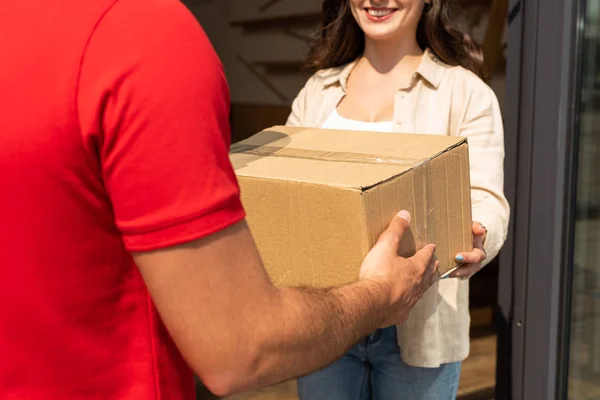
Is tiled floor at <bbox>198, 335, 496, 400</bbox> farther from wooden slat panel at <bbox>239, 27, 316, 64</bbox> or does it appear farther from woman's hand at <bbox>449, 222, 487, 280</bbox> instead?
wooden slat panel at <bbox>239, 27, 316, 64</bbox>

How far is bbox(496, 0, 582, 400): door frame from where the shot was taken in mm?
1818

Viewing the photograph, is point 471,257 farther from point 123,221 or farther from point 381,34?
point 123,221

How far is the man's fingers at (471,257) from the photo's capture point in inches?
49.2

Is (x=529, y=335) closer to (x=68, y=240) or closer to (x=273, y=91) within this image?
(x=68, y=240)

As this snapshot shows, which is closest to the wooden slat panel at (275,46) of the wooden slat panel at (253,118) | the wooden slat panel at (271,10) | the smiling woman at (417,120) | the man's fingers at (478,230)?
the wooden slat panel at (271,10)

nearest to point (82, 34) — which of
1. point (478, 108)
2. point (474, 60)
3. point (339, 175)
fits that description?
point (339, 175)

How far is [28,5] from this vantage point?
67 centimetres

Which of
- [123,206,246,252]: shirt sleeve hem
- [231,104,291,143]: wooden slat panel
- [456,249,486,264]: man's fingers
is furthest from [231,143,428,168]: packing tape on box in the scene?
[231,104,291,143]: wooden slat panel

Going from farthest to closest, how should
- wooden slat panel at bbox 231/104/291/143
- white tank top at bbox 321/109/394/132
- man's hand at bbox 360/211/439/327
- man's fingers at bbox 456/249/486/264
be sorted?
wooden slat panel at bbox 231/104/291/143, white tank top at bbox 321/109/394/132, man's fingers at bbox 456/249/486/264, man's hand at bbox 360/211/439/327

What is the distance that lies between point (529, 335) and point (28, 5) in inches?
65.1

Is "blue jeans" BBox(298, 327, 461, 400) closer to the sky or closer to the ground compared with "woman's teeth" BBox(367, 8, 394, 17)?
closer to the ground

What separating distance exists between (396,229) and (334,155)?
188mm

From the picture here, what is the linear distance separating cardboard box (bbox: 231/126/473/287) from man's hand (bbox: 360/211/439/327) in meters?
0.02

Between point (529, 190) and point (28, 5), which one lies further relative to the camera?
point (529, 190)
